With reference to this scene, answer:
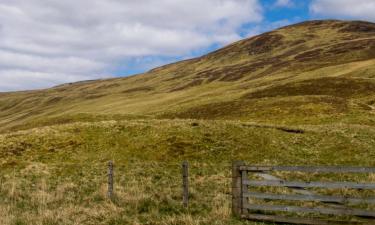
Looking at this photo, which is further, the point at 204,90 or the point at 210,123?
the point at 204,90

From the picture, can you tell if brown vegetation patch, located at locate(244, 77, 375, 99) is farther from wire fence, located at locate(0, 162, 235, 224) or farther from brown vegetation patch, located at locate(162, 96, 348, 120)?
wire fence, located at locate(0, 162, 235, 224)

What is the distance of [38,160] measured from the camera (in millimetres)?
39875

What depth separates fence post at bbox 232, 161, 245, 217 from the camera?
17.4 m

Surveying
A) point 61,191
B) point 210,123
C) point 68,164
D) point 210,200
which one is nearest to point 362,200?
point 210,200

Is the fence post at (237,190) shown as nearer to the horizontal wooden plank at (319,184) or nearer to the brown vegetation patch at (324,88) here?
the horizontal wooden plank at (319,184)

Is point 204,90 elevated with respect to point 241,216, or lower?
elevated

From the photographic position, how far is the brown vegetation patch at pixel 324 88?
9294 centimetres

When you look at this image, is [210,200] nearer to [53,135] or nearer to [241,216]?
[241,216]

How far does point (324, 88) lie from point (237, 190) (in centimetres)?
8563

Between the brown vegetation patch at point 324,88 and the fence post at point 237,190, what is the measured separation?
78.1 metres

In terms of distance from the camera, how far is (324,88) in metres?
98.9

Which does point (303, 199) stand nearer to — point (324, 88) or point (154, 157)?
point (154, 157)

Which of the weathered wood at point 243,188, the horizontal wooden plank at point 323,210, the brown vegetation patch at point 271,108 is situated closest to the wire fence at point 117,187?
the weathered wood at point 243,188

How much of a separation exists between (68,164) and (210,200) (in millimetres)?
18970
